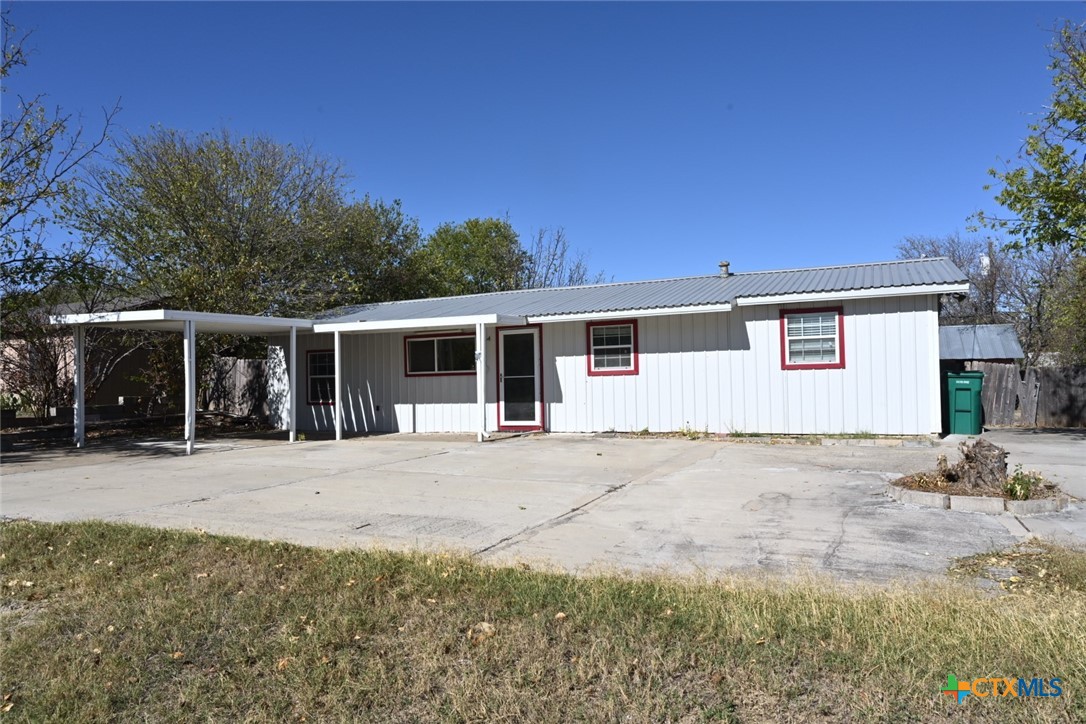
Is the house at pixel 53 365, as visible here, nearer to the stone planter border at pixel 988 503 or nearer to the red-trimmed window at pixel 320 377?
the red-trimmed window at pixel 320 377

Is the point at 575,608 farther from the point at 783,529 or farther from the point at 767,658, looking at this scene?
the point at 783,529

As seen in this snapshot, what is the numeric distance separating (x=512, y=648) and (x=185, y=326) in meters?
12.2

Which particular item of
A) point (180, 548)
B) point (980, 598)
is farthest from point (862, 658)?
point (180, 548)

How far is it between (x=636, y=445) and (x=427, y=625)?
9.57 meters

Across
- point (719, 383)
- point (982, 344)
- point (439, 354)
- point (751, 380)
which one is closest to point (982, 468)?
point (751, 380)

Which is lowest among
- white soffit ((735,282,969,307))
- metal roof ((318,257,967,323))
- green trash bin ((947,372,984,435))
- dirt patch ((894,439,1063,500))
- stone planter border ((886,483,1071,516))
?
stone planter border ((886,483,1071,516))

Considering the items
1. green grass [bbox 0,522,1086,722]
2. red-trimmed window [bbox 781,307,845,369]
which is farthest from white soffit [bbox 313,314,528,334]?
green grass [bbox 0,522,1086,722]

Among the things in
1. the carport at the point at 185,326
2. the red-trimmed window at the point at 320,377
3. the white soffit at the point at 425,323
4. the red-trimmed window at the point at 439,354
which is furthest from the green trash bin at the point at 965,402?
the red-trimmed window at the point at 320,377

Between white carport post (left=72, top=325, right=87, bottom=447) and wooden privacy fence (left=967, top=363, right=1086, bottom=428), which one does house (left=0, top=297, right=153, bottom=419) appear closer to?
white carport post (left=72, top=325, right=87, bottom=447)

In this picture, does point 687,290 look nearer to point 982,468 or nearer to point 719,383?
point 719,383

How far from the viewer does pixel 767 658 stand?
3.61 m

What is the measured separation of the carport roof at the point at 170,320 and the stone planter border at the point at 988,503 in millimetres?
11987

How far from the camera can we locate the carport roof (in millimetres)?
13055

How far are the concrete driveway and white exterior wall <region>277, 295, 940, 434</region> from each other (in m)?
1.46
